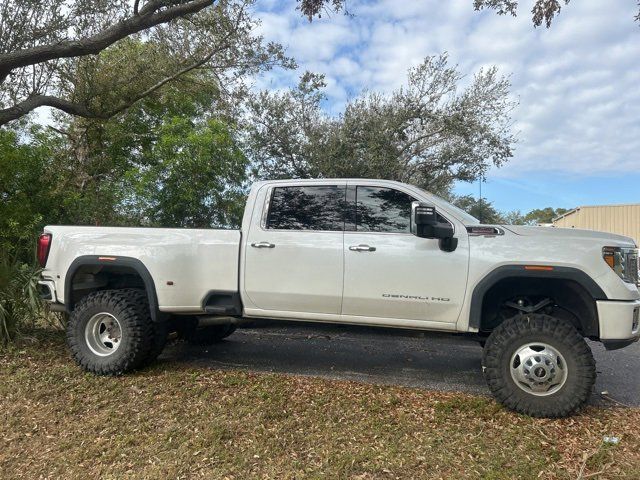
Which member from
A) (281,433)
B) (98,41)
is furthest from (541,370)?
(98,41)

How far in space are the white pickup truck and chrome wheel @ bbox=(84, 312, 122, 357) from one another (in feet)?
0.05

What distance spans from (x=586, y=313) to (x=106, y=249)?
4.63 metres

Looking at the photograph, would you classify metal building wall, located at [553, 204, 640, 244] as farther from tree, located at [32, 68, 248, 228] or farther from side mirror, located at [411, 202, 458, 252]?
side mirror, located at [411, 202, 458, 252]

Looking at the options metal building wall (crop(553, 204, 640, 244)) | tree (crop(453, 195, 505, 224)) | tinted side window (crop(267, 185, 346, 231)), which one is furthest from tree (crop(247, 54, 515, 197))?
metal building wall (crop(553, 204, 640, 244))

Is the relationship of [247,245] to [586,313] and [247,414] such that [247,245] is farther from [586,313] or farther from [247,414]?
[586,313]

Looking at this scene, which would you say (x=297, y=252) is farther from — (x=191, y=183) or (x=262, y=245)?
(x=191, y=183)

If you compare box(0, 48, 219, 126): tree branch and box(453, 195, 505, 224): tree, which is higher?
box(0, 48, 219, 126): tree branch

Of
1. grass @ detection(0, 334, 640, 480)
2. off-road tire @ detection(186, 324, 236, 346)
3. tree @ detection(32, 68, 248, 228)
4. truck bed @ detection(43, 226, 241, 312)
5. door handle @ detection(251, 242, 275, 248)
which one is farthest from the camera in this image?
tree @ detection(32, 68, 248, 228)

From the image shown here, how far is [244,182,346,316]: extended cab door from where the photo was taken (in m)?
4.66

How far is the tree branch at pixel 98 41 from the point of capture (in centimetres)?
726

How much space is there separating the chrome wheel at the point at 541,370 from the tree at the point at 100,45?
6.56 m

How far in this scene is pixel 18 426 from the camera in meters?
3.93

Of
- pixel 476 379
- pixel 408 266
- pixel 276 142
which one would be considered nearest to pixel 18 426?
pixel 408 266

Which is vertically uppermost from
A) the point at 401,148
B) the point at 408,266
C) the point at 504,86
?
the point at 504,86
